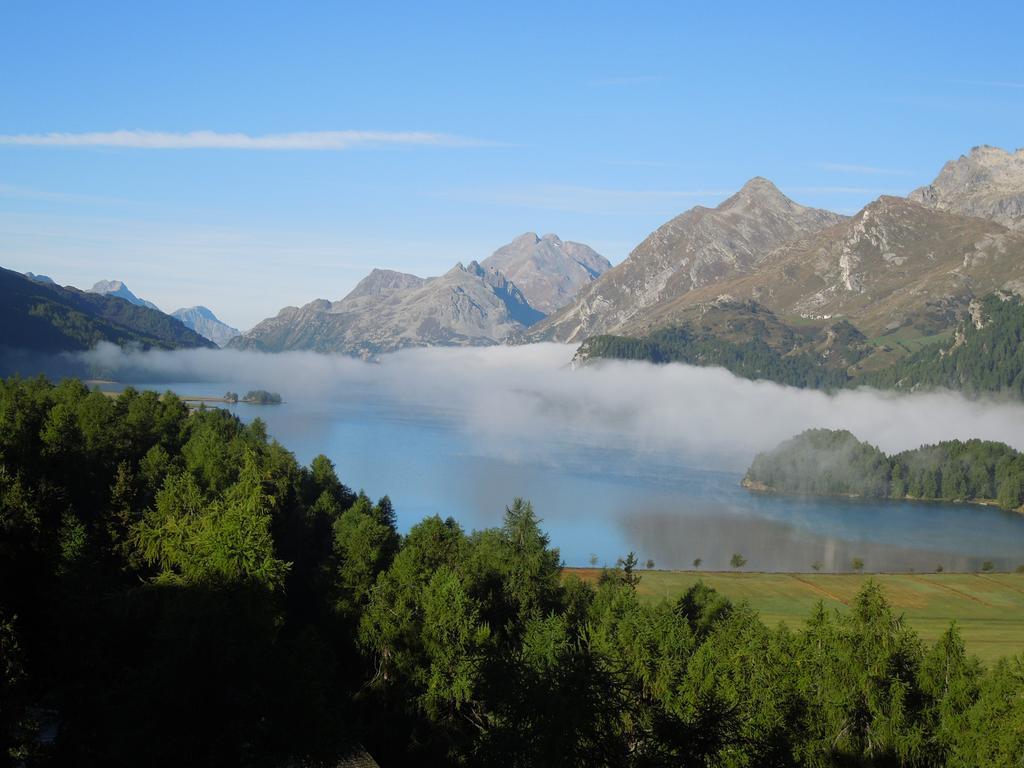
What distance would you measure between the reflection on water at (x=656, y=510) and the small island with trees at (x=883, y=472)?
6.12 m

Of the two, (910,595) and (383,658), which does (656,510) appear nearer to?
(910,595)

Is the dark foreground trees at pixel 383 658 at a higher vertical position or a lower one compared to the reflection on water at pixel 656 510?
higher

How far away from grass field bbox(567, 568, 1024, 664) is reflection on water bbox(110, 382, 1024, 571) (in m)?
7.56

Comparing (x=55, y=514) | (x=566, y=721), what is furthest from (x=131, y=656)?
(x=566, y=721)

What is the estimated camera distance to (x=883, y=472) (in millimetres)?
150875

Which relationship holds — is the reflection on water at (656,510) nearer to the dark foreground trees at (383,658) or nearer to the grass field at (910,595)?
the grass field at (910,595)

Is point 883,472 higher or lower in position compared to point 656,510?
higher

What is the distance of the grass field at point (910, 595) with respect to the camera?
65.1 m

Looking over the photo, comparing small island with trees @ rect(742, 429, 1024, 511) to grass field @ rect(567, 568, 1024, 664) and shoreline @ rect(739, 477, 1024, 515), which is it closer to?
shoreline @ rect(739, 477, 1024, 515)

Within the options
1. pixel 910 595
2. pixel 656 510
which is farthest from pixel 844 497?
pixel 910 595

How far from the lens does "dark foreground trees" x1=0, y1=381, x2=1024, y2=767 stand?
2117 cm

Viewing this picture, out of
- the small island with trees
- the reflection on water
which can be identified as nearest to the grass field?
the reflection on water

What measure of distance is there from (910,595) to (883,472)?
259ft

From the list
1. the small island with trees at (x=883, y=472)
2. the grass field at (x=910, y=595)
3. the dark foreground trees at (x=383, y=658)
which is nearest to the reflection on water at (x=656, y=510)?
the small island with trees at (x=883, y=472)
